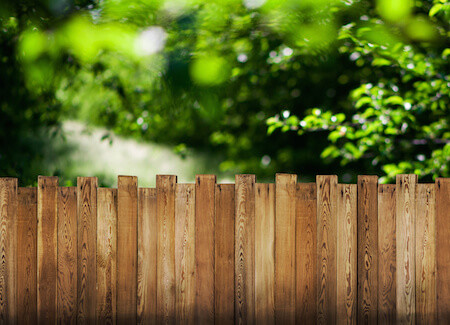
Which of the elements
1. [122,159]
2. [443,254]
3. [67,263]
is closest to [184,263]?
[67,263]

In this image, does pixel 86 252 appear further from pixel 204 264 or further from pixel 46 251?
pixel 204 264

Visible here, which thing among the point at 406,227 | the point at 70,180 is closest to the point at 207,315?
the point at 406,227

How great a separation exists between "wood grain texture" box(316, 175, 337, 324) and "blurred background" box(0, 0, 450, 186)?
119 centimetres

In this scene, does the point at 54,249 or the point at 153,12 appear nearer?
the point at 54,249

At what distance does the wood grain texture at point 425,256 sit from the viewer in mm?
2998

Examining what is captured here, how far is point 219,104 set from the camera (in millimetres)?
5422

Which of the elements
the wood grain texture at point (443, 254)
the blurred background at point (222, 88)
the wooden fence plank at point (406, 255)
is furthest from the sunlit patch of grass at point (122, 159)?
the wood grain texture at point (443, 254)

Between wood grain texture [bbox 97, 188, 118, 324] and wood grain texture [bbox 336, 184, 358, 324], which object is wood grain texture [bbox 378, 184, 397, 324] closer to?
wood grain texture [bbox 336, 184, 358, 324]

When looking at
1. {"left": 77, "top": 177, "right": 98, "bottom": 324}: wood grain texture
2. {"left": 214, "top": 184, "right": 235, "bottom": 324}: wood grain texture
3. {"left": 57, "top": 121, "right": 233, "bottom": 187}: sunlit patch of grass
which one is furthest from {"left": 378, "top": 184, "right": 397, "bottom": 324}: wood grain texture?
{"left": 57, "top": 121, "right": 233, "bottom": 187}: sunlit patch of grass

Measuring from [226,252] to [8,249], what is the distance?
4.91ft

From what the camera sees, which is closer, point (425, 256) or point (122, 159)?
point (425, 256)

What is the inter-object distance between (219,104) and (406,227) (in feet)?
9.99

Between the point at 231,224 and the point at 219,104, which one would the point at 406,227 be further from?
the point at 219,104

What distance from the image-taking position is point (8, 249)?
2863mm
